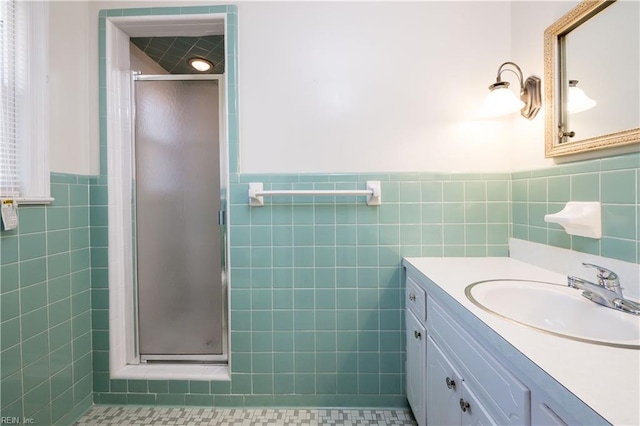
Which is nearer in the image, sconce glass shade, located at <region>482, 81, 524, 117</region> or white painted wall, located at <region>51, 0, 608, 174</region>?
sconce glass shade, located at <region>482, 81, 524, 117</region>

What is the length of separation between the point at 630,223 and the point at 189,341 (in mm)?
2128

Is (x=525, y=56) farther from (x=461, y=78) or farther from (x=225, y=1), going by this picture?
(x=225, y=1)

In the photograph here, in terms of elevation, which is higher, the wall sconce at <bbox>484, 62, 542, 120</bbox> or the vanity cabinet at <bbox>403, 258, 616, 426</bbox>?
the wall sconce at <bbox>484, 62, 542, 120</bbox>

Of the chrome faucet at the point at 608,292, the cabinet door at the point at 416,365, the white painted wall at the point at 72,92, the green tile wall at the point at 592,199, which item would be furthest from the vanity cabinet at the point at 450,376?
the white painted wall at the point at 72,92

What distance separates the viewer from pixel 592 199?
103 cm

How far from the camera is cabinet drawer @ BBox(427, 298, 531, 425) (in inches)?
24.7

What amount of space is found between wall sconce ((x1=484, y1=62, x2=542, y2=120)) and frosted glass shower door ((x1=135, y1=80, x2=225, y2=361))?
58.8 inches

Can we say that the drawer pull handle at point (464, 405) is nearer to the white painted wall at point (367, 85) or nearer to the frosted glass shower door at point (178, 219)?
the white painted wall at point (367, 85)

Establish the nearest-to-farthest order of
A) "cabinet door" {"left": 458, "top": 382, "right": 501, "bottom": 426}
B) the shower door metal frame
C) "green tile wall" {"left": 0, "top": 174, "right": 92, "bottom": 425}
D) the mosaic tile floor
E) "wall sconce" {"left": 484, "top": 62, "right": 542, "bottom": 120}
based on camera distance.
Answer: "cabinet door" {"left": 458, "top": 382, "right": 501, "bottom": 426} → "green tile wall" {"left": 0, "top": 174, "right": 92, "bottom": 425} → "wall sconce" {"left": 484, "top": 62, "right": 542, "bottom": 120} → the mosaic tile floor → the shower door metal frame

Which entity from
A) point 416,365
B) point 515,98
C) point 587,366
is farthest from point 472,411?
point 515,98

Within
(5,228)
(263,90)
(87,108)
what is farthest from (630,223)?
(87,108)

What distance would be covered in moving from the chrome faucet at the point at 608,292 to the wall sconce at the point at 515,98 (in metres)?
0.80

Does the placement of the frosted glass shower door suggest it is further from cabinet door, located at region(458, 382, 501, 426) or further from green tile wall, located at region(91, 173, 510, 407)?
cabinet door, located at region(458, 382, 501, 426)

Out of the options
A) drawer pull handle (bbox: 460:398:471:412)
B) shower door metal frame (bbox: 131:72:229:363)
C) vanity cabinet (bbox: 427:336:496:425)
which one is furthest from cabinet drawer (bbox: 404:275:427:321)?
shower door metal frame (bbox: 131:72:229:363)
